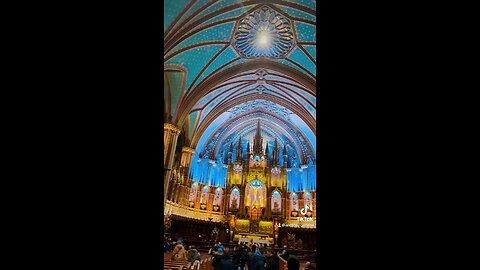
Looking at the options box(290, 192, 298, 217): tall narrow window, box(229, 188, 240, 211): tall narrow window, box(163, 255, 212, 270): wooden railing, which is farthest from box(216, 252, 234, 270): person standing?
box(290, 192, 298, 217): tall narrow window

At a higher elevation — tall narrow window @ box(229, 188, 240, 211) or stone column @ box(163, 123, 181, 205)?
stone column @ box(163, 123, 181, 205)

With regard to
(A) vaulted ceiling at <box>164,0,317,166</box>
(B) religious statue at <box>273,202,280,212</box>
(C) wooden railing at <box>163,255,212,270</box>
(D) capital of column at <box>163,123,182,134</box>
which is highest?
(A) vaulted ceiling at <box>164,0,317,166</box>

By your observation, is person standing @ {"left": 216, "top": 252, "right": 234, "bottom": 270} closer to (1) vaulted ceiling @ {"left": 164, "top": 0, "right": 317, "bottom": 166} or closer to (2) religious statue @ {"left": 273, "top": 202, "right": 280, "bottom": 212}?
(1) vaulted ceiling @ {"left": 164, "top": 0, "right": 317, "bottom": 166}

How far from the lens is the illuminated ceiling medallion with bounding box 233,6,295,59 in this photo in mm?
10914

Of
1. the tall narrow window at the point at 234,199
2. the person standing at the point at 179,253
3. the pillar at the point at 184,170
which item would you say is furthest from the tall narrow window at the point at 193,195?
the person standing at the point at 179,253

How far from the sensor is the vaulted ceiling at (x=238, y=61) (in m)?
10.1

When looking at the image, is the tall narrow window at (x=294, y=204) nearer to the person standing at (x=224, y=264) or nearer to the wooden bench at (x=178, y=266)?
the wooden bench at (x=178, y=266)

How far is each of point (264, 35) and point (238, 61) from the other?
211 cm

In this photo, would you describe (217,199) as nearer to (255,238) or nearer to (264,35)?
(255,238)
